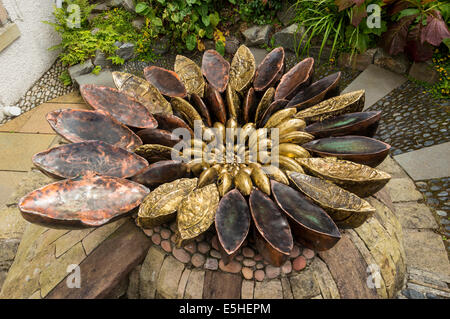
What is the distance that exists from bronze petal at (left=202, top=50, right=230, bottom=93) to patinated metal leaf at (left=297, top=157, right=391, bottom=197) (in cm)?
60

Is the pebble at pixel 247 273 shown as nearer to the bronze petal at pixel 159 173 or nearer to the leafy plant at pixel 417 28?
the bronze petal at pixel 159 173

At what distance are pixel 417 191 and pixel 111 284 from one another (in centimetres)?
184

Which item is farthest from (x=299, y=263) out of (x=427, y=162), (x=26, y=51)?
(x=26, y=51)

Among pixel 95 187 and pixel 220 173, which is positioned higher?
pixel 95 187

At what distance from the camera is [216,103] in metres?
1.46

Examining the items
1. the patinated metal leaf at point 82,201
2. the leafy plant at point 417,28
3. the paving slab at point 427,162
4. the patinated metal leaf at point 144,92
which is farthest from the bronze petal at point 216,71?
the leafy plant at point 417,28

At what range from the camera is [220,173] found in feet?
4.26

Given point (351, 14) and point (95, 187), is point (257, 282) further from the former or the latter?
point (351, 14)

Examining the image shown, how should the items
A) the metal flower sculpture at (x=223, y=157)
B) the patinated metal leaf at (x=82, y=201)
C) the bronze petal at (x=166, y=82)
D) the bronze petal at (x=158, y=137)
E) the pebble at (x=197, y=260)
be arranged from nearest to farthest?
the patinated metal leaf at (x=82, y=201) < the metal flower sculpture at (x=223, y=157) < the pebble at (x=197, y=260) < the bronze petal at (x=158, y=137) < the bronze petal at (x=166, y=82)

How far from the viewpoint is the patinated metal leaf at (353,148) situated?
4.04 ft

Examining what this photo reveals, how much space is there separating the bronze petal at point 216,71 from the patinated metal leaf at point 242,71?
0.05 meters

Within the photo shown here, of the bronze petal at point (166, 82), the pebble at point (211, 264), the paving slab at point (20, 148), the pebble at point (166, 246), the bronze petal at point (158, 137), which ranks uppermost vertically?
the bronze petal at point (166, 82)

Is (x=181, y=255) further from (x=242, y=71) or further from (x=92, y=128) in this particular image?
(x=242, y=71)

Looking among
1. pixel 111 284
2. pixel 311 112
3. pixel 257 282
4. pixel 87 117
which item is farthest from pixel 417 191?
pixel 87 117
